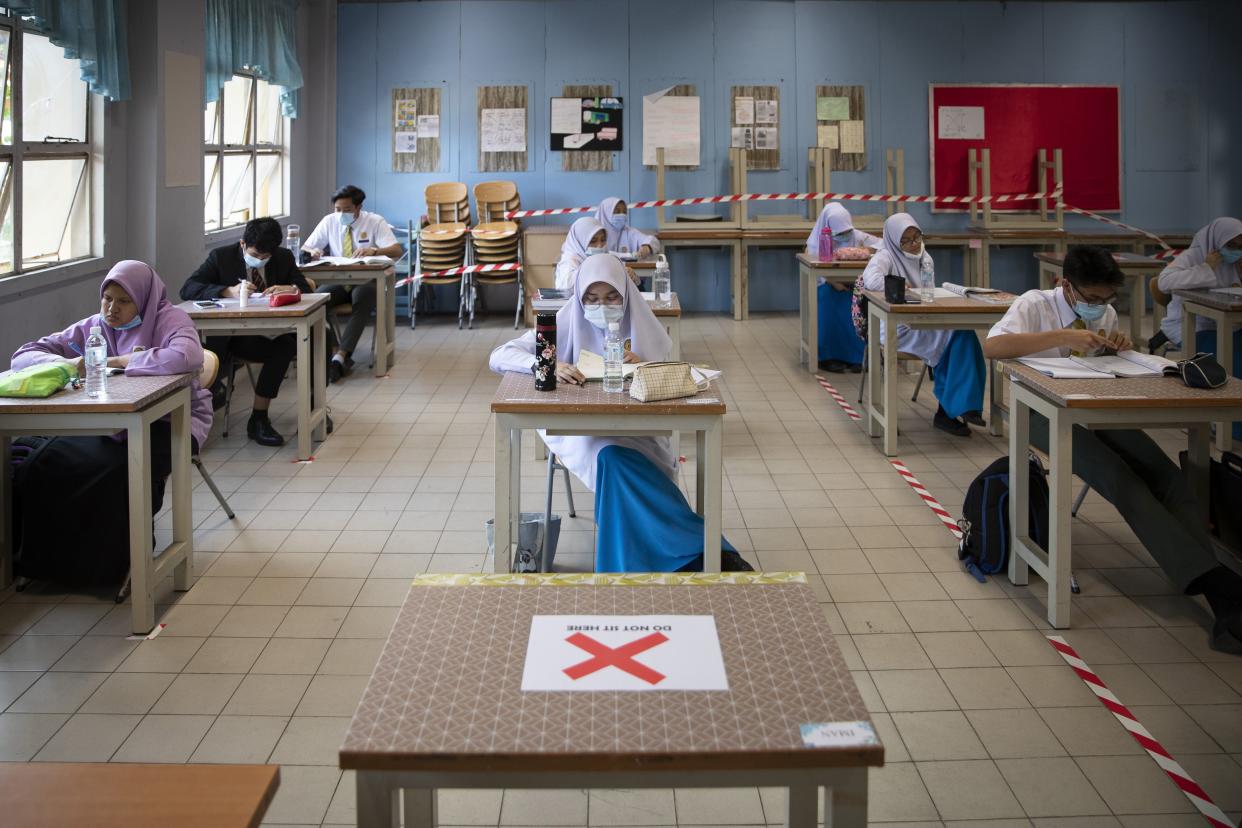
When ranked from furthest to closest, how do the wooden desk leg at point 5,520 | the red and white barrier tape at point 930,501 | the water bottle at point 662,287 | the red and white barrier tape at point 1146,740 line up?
the water bottle at point 662,287
the red and white barrier tape at point 930,501
the wooden desk leg at point 5,520
the red and white barrier tape at point 1146,740

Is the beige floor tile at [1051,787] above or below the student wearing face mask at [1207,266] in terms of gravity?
below

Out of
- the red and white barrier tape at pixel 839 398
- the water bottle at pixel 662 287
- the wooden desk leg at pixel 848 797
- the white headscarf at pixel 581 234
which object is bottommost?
the wooden desk leg at pixel 848 797

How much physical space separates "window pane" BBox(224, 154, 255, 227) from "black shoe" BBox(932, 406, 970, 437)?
559 centimetres

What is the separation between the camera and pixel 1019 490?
417 cm

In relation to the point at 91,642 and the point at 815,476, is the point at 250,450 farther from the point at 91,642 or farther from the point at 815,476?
the point at 815,476

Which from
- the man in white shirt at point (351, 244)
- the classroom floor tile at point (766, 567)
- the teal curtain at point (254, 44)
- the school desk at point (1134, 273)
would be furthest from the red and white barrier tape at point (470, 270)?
the school desk at point (1134, 273)

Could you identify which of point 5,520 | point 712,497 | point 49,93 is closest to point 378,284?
point 49,93

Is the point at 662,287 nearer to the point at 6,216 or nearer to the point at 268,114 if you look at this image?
the point at 6,216

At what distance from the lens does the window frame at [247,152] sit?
28.1 ft

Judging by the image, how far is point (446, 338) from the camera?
9883 millimetres

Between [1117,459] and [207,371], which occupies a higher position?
[207,371]

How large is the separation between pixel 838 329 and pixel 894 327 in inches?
92.7

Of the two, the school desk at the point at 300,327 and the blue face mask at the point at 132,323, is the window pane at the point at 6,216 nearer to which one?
the school desk at the point at 300,327

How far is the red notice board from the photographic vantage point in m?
11.2
